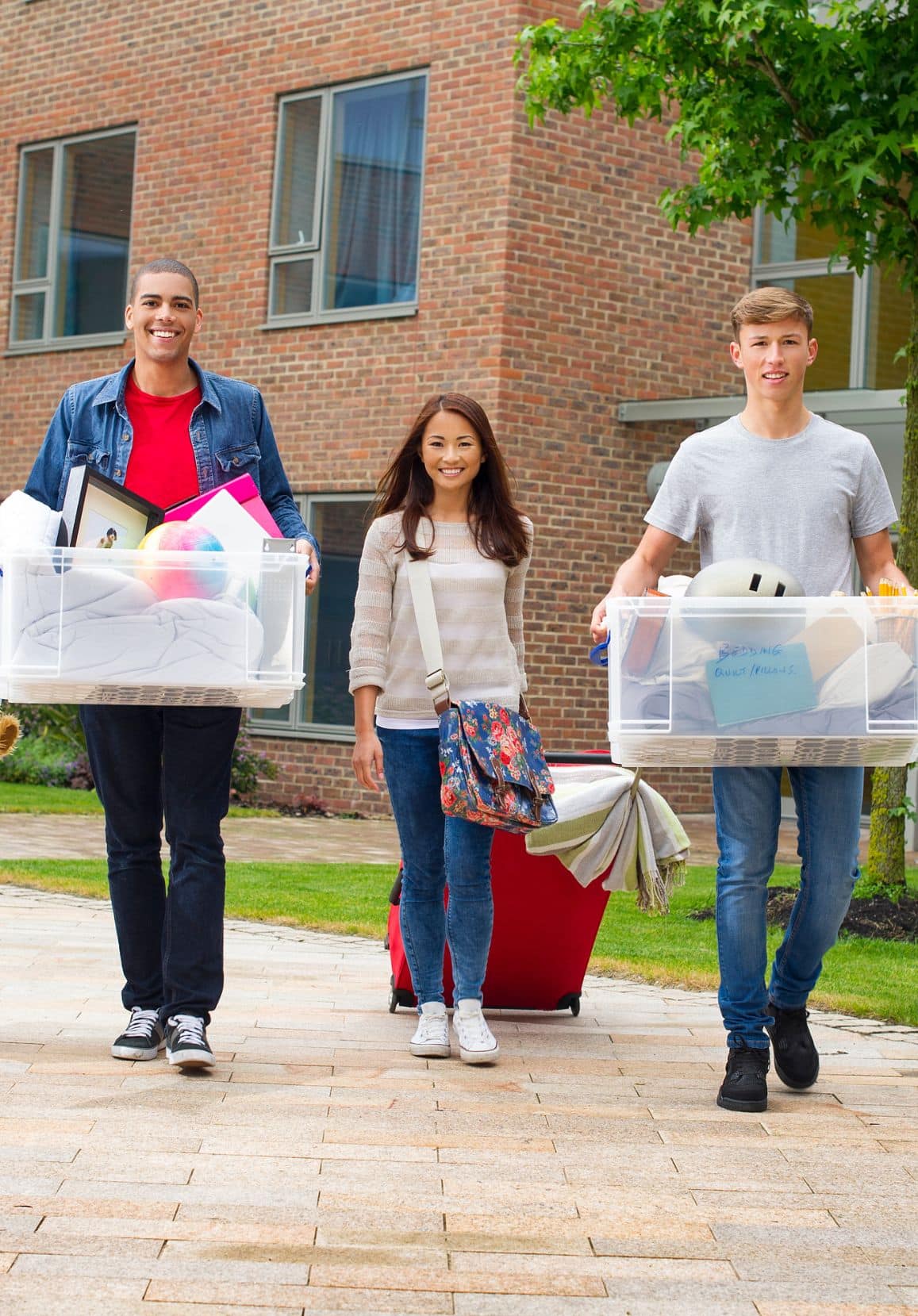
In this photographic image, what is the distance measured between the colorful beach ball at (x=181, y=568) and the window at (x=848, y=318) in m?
10.2

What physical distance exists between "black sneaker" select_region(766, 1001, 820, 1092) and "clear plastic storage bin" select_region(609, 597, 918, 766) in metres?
0.93

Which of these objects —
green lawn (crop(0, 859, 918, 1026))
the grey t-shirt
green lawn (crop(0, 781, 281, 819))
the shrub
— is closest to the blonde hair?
the grey t-shirt

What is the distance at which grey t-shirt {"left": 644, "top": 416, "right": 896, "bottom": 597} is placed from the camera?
4668mm

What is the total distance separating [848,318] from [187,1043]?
430 inches

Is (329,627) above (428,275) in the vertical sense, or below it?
below

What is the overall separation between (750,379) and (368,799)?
970cm

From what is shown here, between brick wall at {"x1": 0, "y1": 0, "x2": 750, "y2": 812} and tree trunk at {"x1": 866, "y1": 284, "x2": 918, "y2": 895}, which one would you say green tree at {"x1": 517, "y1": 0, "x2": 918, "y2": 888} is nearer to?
tree trunk at {"x1": 866, "y1": 284, "x2": 918, "y2": 895}

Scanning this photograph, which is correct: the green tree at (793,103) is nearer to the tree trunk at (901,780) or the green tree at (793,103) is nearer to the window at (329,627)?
the tree trunk at (901,780)

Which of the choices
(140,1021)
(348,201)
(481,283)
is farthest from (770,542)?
(348,201)

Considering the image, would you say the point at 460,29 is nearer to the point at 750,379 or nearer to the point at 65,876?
the point at 65,876

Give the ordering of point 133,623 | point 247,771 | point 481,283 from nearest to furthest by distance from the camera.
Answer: point 133,623 < point 481,283 < point 247,771

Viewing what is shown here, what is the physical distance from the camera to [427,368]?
13930 millimetres

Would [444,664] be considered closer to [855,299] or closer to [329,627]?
[329,627]

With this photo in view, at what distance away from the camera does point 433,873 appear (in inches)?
210
